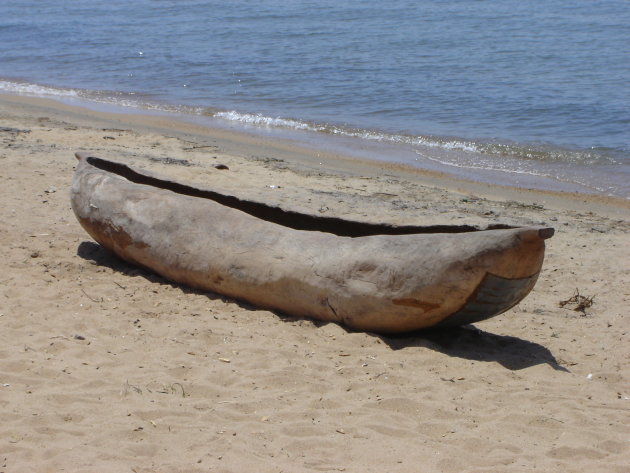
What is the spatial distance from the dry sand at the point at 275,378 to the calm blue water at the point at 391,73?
460 cm

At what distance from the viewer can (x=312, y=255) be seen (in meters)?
5.54

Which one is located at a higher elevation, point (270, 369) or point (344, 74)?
point (344, 74)

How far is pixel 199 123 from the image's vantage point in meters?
14.3

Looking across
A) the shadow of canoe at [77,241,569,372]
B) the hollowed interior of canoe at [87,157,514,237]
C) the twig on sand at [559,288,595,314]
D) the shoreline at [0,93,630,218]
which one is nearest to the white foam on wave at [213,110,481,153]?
the shoreline at [0,93,630,218]

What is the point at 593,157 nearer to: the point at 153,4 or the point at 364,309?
the point at 364,309

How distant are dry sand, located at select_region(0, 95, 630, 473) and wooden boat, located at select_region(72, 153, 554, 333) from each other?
0.16 meters

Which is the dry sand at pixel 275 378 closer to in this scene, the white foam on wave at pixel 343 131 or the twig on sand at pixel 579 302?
the twig on sand at pixel 579 302

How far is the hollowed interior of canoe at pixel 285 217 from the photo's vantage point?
18.8 feet

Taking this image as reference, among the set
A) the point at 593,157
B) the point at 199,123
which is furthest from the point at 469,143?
the point at 199,123

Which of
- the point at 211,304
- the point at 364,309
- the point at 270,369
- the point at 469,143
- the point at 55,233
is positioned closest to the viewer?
the point at 270,369

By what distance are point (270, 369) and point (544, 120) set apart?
1017 centimetres

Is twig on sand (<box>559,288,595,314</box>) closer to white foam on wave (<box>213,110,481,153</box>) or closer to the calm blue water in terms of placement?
the calm blue water

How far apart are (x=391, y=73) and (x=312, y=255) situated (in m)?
12.7

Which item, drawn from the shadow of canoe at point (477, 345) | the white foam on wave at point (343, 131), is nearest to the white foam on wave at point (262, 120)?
the white foam on wave at point (343, 131)
